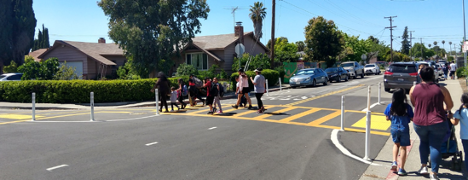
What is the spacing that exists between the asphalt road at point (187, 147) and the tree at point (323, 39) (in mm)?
30467

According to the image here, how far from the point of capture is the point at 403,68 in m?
19.8

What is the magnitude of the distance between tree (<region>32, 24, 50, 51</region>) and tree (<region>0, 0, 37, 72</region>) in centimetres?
2192

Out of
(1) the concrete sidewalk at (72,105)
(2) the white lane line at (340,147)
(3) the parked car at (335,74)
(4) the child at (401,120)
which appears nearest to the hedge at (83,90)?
(1) the concrete sidewalk at (72,105)

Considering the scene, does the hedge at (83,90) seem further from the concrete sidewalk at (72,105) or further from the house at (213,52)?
the house at (213,52)

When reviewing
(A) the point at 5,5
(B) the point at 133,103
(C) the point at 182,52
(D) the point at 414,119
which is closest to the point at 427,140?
(D) the point at 414,119

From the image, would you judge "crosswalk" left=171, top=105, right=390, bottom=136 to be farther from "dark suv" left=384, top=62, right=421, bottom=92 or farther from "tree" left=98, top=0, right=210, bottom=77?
"tree" left=98, top=0, right=210, bottom=77

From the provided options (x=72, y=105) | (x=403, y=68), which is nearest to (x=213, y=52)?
(x=72, y=105)

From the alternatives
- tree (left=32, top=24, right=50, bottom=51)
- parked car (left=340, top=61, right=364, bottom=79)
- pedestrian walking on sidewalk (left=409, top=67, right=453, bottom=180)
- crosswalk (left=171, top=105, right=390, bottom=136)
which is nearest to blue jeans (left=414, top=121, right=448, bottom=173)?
pedestrian walking on sidewalk (left=409, top=67, right=453, bottom=180)

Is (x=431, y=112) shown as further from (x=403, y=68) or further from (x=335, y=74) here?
(x=335, y=74)

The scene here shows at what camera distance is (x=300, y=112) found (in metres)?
13.4

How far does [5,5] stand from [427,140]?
4431cm

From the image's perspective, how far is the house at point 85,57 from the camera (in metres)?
31.8

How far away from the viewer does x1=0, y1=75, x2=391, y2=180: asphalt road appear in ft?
20.0

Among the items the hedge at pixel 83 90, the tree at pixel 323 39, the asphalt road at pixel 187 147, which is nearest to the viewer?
the asphalt road at pixel 187 147
